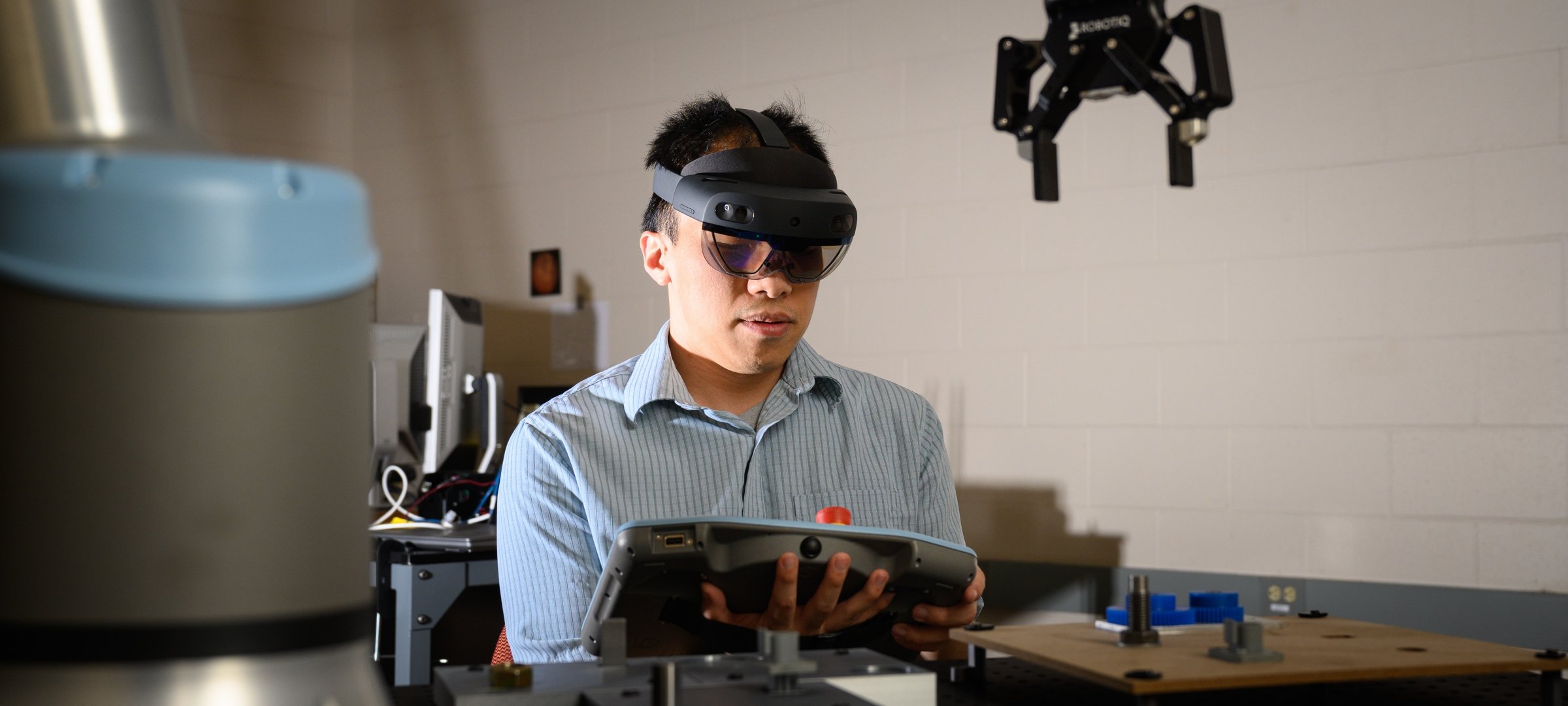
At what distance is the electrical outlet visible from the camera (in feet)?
9.78

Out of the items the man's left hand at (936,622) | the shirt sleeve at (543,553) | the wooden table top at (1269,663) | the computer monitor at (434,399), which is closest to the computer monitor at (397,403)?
the computer monitor at (434,399)

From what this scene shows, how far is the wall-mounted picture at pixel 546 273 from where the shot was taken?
4363 millimetres

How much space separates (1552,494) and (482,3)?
147 inches

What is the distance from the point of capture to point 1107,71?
31.7 inches

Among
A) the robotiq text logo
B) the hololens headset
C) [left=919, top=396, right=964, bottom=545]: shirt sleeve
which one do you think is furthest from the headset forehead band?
the robotiq text logo

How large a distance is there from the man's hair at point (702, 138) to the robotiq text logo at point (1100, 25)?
0.97 metres

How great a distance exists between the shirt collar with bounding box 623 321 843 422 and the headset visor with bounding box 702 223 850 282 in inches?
8.3

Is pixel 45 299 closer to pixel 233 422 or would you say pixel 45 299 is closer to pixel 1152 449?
pixel 233 422

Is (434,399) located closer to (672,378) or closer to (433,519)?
(433,519)

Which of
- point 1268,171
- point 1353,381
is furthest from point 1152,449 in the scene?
point 1268,171

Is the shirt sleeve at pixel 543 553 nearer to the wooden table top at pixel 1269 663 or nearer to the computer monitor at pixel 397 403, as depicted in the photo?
the wooden table top at pixel 1269 663

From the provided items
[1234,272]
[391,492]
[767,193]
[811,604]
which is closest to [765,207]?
[767,193]

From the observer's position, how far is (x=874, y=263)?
12.0 feet

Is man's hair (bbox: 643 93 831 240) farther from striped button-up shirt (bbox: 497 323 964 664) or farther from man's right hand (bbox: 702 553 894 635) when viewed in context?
man's right hand (bbox: 702 553 894 635)
